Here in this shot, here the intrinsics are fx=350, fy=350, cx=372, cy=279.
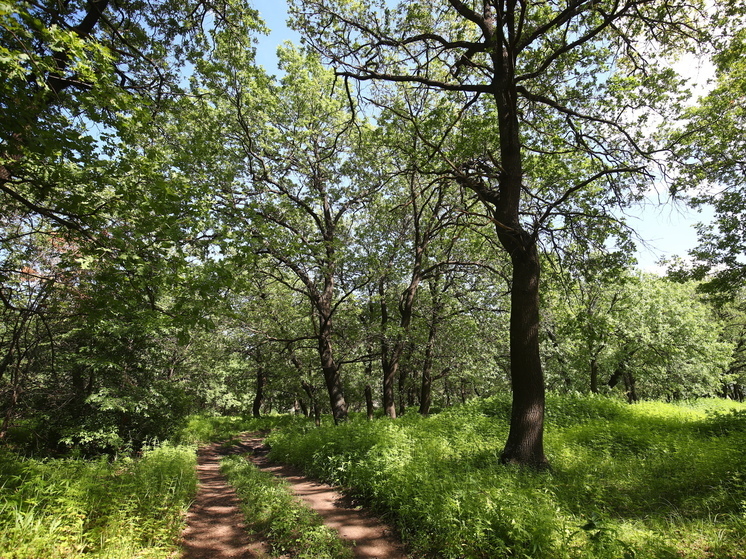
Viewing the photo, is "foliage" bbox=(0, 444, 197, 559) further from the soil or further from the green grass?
the green grass

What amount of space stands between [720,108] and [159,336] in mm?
16734

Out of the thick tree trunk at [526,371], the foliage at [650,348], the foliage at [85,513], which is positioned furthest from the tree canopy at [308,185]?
the foliage at [650,348]

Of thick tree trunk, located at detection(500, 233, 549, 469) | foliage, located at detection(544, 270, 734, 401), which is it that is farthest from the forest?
foliage, located at detection(544, 270, 734, 401)

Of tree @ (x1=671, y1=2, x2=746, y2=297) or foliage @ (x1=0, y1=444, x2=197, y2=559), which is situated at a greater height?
tree @ (x1=671, y1=2, x2=746, y2=297)

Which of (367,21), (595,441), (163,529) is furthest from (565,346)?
(163,529)

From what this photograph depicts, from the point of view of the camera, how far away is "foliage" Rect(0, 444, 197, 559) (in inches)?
138

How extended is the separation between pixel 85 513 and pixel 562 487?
6.31 metres

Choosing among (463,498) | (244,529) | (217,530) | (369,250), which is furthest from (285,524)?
(369,250)

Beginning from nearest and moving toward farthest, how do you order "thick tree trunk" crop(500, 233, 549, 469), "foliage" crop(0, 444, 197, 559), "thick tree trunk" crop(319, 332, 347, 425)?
"foliage" crop(0, 444, 197, 559) < "thick tree trunk" crop(500, 233, 549, 469) < "thick tree trunk" crop(319, 332, 347, 425)

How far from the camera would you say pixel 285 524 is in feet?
16.3

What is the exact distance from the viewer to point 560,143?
7652 mm

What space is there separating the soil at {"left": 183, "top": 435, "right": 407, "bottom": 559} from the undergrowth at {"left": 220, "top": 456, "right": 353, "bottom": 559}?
18cm

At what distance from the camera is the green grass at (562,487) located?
3.61 metres

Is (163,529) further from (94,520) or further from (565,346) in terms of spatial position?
(565,346)
